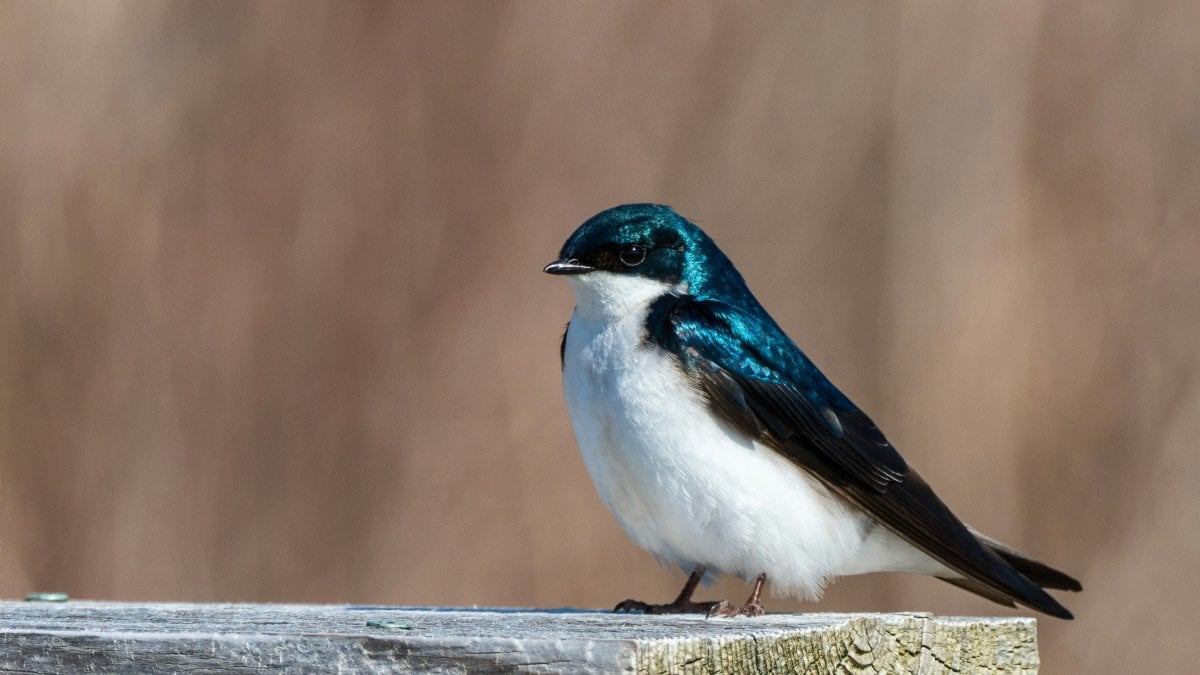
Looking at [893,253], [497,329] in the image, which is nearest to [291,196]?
[497,329]

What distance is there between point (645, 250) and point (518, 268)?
1487 mm

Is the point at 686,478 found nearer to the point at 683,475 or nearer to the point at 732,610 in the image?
the point at 683,475

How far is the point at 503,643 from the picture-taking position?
1.46 m

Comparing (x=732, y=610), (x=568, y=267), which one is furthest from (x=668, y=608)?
(x=568, y=267)

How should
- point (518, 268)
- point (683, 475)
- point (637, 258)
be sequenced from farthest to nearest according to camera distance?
1. point (518, 268)
2. point (637, 258)
3. point (683, 475)

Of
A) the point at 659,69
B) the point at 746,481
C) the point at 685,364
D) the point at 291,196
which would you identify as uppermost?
the point at 659,69

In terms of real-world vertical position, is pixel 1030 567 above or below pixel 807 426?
below

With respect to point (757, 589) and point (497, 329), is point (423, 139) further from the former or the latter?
point (757, 589)

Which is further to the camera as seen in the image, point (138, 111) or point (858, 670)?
point (138, 111)

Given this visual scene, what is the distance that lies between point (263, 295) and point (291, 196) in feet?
0.85

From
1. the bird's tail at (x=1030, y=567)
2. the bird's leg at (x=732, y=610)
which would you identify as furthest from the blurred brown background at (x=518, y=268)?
the bird's leg at (x=732, y=610)

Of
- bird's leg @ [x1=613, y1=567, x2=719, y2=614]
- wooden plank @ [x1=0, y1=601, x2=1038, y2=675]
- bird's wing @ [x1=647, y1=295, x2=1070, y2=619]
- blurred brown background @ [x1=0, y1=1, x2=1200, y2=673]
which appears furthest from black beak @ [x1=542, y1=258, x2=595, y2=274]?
blurred brown background @ [x1=0, y1=1, x2=1200, y2=673]

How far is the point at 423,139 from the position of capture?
3.98 meters

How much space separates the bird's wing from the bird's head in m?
0.07
